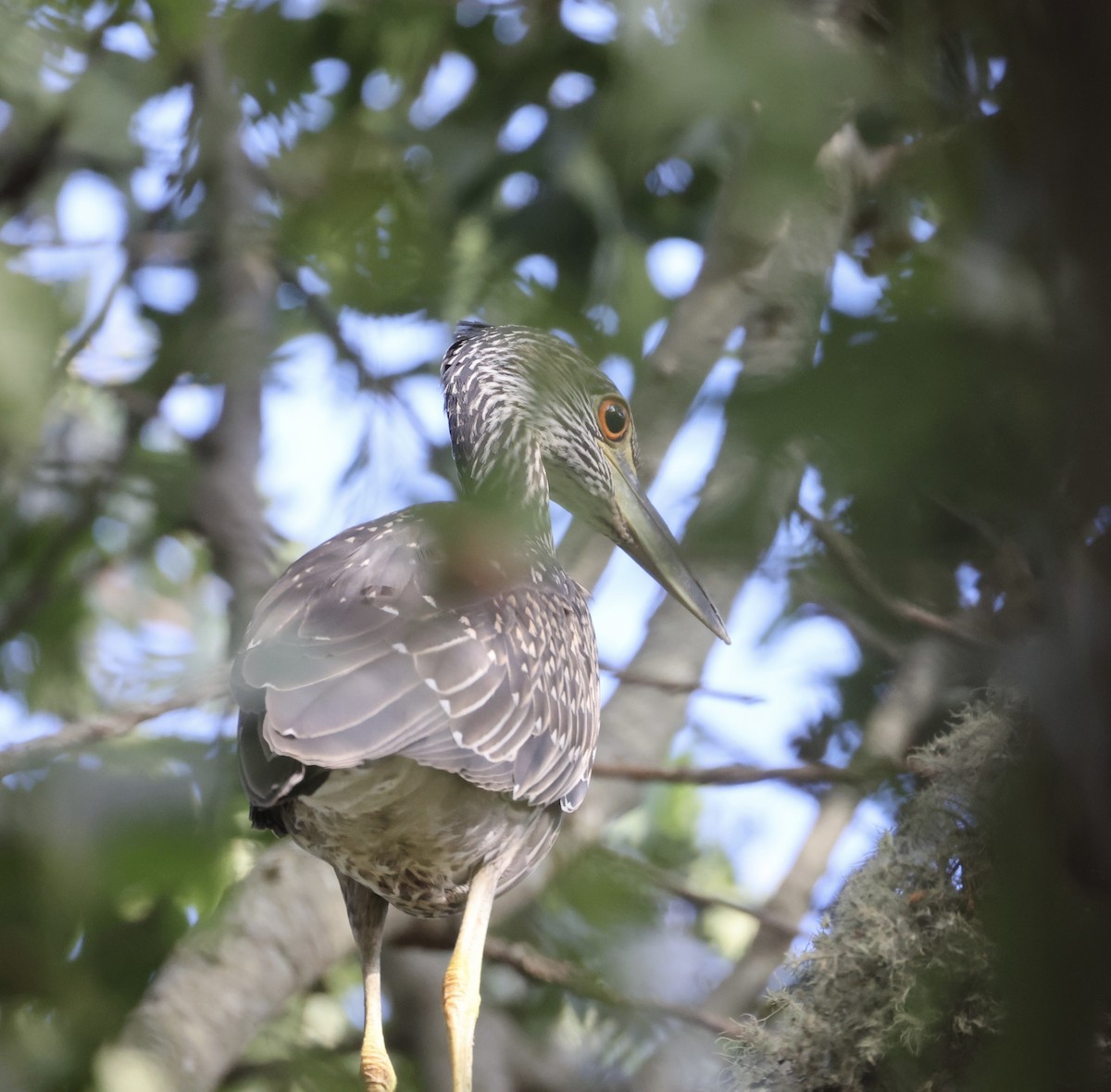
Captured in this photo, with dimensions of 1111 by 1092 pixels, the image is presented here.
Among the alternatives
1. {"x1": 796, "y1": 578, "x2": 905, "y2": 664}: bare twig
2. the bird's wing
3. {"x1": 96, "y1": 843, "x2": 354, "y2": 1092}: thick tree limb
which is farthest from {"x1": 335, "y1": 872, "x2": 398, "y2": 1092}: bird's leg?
{"x1": 796, "y1": 578, "x2": 905, "y2": 664}: bare twig

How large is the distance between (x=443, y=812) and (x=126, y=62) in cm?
153

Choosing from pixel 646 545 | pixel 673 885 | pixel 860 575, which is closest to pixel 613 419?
pixel 646 545

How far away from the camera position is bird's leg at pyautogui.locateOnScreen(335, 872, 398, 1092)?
284 cm

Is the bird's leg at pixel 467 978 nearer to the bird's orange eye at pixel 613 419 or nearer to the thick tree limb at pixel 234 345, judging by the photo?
the thick tree limb at pixel 234 345

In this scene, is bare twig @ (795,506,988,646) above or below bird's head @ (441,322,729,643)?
above

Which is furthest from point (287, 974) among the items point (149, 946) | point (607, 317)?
point (607, 317)

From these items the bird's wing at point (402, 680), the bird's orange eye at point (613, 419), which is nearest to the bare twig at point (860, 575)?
the bird's wing at point (402, 680)

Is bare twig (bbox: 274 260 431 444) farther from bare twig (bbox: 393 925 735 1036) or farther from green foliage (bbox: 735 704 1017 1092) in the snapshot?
green foliage (bbox: 735 704 1017 1092)

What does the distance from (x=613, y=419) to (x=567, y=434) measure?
268 mm

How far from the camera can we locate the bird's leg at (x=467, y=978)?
8.96 ft

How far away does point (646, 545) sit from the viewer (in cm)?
331

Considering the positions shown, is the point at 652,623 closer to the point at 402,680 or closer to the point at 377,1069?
the point at 377,1069

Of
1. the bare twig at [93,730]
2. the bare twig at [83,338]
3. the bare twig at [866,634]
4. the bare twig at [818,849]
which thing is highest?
the bare twig at [83,338]

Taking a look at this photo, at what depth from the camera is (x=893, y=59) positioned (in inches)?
34.7
